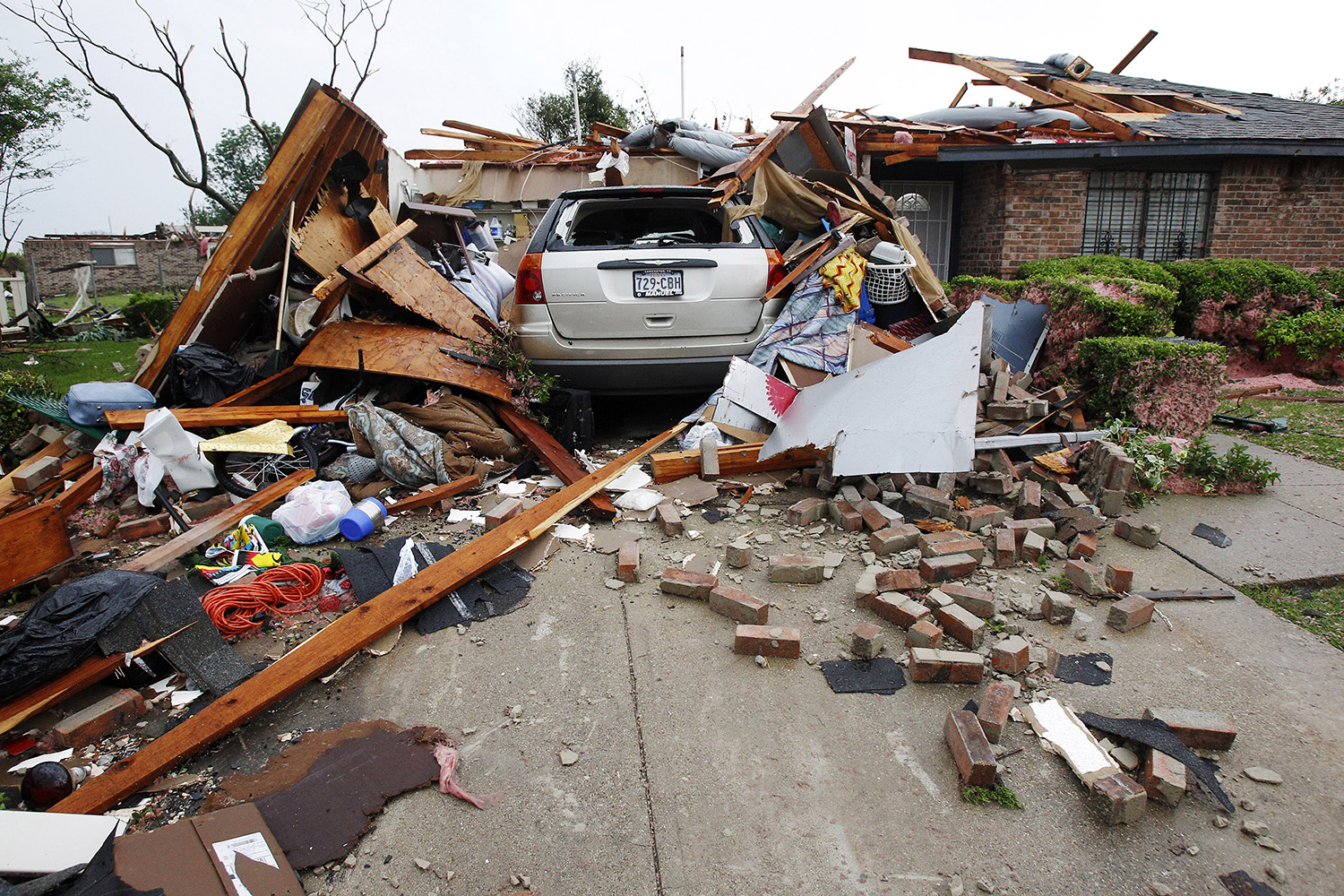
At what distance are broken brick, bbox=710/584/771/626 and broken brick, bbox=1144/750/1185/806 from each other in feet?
4.53

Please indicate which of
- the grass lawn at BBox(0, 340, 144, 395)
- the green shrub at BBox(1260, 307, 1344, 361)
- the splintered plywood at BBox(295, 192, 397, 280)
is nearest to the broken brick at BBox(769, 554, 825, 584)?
the splintered plywood at BBox(295, 192, 397, 280)

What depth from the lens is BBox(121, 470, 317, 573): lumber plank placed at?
368 cm

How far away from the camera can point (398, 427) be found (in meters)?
4.86

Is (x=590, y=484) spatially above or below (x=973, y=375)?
below

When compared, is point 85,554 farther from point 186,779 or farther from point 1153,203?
point 1153,203

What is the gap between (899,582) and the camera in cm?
320

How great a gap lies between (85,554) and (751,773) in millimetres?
4127

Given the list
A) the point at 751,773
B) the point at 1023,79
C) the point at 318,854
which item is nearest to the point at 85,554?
the point at 318,854

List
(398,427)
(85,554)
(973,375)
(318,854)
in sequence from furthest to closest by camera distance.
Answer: (398,427)
(85,554)
(973,375)
(318,854)

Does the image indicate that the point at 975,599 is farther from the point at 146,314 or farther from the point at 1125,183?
the point at 146,314

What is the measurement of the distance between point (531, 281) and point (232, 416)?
2347 millimetres

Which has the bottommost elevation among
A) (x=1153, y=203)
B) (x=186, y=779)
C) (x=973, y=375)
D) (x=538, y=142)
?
(x=186, y=779)

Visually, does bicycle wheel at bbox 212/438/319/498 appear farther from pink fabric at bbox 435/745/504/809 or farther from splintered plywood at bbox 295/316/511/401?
pink fabric at bbox 435/745/504/809

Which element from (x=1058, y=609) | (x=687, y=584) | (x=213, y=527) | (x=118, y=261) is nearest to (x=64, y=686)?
(x=213, y=527)
